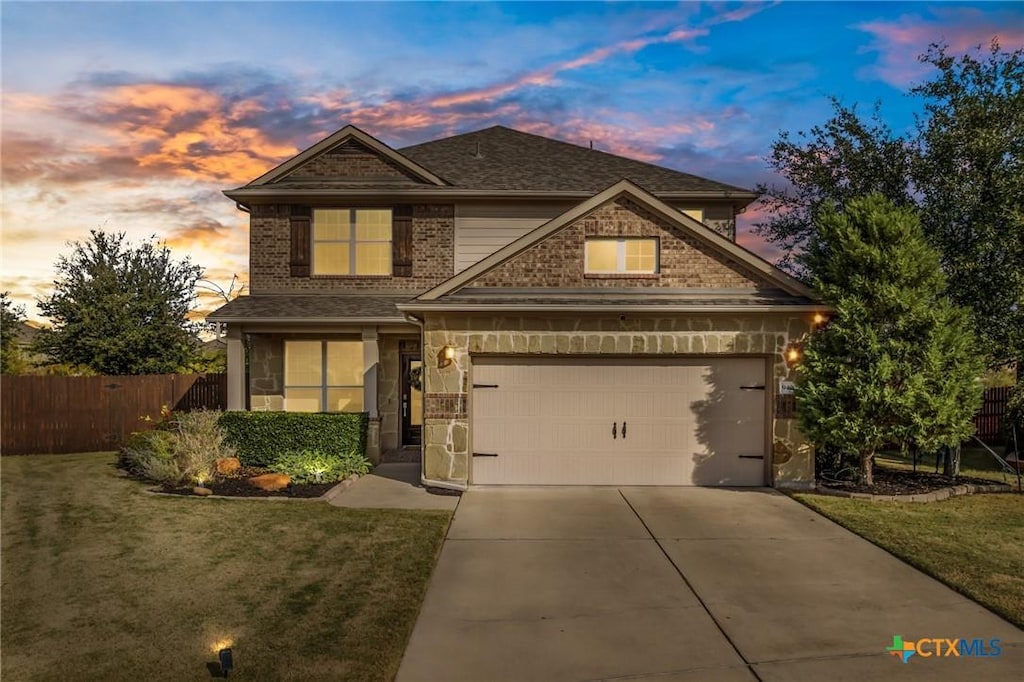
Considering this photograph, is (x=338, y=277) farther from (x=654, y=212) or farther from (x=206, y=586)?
(x=206, y=586)

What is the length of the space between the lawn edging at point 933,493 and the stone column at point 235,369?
12.3m

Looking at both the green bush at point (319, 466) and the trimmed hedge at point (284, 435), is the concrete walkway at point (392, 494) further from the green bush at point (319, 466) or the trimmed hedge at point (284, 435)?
the trimmed hedge at point (284, 435)

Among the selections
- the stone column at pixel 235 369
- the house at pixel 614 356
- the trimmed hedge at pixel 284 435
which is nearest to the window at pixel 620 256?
the house at pixel 614 356

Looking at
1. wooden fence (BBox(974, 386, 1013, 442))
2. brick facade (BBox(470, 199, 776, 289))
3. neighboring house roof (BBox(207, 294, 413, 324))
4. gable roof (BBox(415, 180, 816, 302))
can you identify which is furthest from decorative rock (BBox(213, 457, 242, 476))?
wooden fence (BBox(974, 386, 1013, 442))

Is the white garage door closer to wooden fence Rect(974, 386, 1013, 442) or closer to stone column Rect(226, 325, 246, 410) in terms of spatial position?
stone column Rect(226, 325, 246, 410)

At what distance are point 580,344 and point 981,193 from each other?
30.1ft

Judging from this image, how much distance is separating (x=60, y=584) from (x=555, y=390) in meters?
7.76

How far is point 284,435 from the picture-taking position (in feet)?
42.9

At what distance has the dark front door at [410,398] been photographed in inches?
624

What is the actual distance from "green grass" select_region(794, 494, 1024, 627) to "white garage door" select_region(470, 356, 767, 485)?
5.19 ft

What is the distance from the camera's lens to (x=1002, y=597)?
6.41 m

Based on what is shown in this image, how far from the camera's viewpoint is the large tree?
12.5 m

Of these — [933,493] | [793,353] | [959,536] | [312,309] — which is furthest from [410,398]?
[959,536]

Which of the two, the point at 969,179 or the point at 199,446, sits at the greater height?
the point at 969,179
